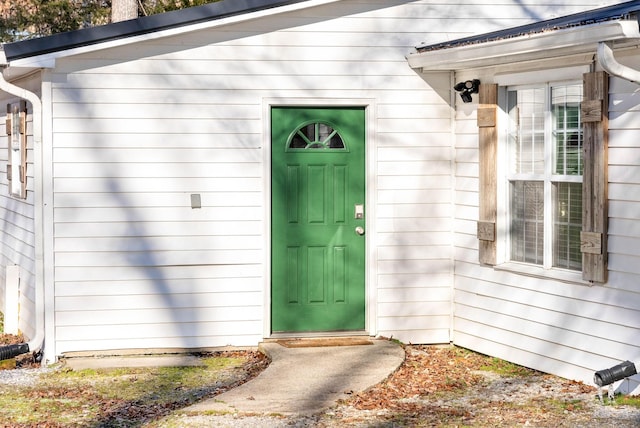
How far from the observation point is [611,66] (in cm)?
721

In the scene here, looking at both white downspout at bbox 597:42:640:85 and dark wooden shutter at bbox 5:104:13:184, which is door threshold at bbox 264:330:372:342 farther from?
dark wooden shutter at bbox 5:104:13:184

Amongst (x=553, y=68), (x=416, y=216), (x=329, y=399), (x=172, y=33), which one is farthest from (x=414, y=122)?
(x=329, y=399)

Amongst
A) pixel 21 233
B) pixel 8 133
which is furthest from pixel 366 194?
pixel 8 133

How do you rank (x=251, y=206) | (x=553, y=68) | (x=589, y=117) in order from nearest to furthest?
(x=589, y=117) → (x=553, y=68) → (x=251, y=206)

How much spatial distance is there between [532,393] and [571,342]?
584mm

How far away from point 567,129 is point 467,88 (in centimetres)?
137

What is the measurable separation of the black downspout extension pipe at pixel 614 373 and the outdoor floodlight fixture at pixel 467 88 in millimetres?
3221

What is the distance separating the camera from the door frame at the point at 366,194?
31.9 ft

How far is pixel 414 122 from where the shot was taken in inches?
392

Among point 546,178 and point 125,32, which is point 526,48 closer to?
point 546,178

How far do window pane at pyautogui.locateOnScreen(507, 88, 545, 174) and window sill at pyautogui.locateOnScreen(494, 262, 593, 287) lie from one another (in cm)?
85

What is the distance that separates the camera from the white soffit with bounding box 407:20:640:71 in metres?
7.19

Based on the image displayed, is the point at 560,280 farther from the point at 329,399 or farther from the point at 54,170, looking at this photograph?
the point at 54,170

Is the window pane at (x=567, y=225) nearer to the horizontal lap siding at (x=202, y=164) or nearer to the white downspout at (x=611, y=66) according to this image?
the white downspout at (x=611, y=66)
